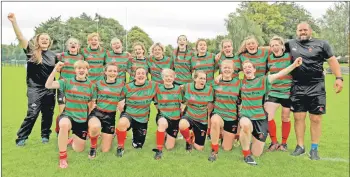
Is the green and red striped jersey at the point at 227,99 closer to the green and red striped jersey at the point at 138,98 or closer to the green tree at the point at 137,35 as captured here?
the green and red striped jersey at the point at 138,98

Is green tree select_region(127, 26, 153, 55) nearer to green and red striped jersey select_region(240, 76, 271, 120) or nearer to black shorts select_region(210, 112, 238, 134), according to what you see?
black shorts select_region(210, 112, 238, 134)

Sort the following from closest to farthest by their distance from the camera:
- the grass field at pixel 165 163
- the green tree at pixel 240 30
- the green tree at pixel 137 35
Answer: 1. the grass field at pixel 165 163
2. the green tree at pixel 240 30
3. the green tree at pixel 137 35

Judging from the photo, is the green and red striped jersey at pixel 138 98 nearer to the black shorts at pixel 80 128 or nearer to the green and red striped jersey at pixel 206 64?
the black shorts at pixel 80 128

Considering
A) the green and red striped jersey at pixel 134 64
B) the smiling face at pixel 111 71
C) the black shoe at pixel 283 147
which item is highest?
the green and red striped jersey at pixel 134 64

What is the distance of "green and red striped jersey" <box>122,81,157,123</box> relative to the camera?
5832 millimetres

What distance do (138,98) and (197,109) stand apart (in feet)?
3.32

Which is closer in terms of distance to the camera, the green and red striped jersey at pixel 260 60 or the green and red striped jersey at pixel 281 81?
the green and red striped jersey at pixel 281 81

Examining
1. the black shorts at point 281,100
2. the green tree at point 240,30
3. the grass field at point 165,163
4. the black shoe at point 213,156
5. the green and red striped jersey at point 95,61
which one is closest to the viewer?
the grass field at point 165,163

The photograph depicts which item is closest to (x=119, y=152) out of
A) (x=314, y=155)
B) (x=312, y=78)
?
(x=314, y=155)

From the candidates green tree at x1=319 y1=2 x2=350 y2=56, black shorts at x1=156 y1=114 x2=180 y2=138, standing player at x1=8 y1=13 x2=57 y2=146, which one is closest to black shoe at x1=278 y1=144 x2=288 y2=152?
black shorts at x1=156 y1=114 x2=180 y2=138

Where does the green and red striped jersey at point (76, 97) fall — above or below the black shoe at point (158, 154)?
above

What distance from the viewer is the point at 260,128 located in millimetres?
5605

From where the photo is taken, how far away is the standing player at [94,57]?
22.1 ft

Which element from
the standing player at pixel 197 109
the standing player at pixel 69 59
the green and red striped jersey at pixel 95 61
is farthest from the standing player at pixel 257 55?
the standing player at pixel 69 59
